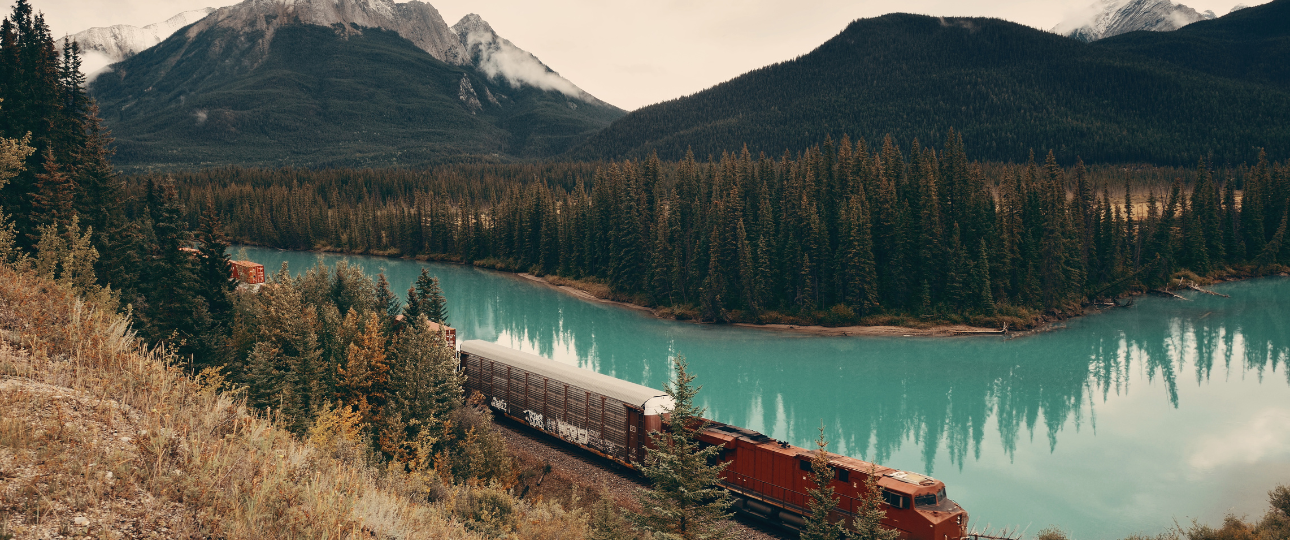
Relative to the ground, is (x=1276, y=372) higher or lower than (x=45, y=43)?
lower

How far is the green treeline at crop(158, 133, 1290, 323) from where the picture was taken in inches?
3273

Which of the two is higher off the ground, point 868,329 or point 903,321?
point 903,321

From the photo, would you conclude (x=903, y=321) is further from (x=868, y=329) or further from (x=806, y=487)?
(x=806, y=487)

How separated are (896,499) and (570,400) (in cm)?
1768

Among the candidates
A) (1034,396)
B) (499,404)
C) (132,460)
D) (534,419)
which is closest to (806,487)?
(534,419)

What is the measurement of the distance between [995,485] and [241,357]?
144 feet

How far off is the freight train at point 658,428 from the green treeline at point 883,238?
48411 millimetres

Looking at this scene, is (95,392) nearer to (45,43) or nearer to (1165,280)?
(45,43)

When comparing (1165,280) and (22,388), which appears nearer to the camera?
(22,388)

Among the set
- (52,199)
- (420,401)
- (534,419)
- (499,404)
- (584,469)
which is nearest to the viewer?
(420,401)

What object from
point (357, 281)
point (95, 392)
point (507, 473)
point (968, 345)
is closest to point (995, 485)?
point (507, 473)

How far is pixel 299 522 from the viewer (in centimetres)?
1119

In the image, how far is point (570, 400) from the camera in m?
37.2

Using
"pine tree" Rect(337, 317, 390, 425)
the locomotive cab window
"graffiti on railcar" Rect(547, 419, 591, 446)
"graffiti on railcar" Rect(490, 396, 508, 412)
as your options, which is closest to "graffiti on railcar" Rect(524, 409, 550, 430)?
"graffiti on railcar" Rect(547, 419, 591, 446)
